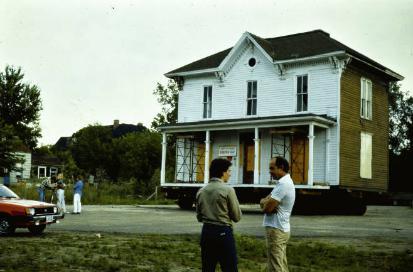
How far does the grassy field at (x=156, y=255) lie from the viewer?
9602mm

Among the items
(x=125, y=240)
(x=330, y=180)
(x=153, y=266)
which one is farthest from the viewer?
(x=330, y=180)

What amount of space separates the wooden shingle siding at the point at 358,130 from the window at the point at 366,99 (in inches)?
12.0

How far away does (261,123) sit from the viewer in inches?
1061

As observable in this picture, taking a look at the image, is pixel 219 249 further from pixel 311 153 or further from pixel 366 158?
pixel 366 158

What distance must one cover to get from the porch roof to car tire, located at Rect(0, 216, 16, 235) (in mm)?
14343

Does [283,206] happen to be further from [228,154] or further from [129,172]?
[129,172]

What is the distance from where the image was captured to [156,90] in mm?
59188

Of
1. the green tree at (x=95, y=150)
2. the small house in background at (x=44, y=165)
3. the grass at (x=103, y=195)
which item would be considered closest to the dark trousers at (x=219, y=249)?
the grass at (x=103, y=195)

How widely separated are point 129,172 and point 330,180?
4162 centimetres

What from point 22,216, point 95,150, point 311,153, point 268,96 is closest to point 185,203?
point 268,96

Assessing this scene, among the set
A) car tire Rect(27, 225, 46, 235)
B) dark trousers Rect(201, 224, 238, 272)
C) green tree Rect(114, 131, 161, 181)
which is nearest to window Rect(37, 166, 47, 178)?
green tree Rect(114, 131, 161, 181)

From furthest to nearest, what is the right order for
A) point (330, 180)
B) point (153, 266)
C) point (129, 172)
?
point (129, 172) < point (330, 180) < point (153, 266)

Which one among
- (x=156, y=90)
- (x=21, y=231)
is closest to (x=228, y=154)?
(x=21, y=231)

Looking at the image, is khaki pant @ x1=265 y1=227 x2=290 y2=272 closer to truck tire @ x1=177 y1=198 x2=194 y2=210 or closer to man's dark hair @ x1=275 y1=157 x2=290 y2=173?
man's dark hair @ x1=275 y1=157 x2=290 y2=173
